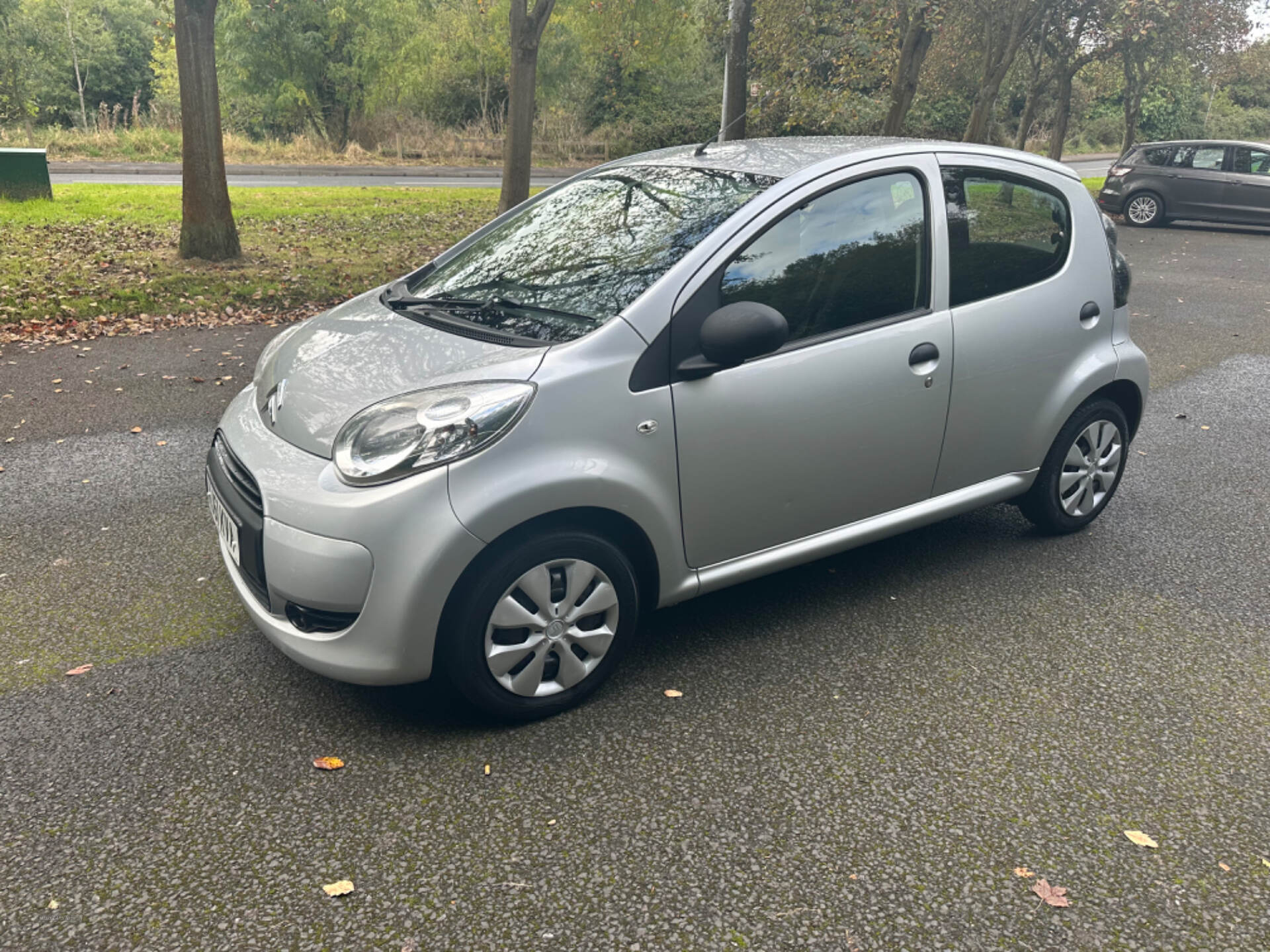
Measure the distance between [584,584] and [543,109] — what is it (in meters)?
35.8

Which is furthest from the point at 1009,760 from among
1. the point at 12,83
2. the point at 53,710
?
the point at 12,83

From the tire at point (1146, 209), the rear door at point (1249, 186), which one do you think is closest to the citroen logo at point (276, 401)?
the tire at point (1146, 209)

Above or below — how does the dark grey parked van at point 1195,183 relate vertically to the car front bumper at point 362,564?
above

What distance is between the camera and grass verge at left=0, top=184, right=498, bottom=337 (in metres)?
9.29

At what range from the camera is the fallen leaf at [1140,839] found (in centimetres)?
269

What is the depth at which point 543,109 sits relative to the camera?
3603cm

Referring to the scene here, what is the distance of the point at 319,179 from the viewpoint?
23.9 metres

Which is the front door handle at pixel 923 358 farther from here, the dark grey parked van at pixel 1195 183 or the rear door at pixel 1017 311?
the dark grey parked van at pixel 1195 183

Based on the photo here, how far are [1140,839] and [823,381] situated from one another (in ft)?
5.58

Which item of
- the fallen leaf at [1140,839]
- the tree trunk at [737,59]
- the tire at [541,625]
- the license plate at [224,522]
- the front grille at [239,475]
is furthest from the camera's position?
the tree trunk at [737,59]

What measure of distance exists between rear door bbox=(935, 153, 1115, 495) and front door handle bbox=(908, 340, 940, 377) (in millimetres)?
132

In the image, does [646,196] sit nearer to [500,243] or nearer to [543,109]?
A: [500,243]

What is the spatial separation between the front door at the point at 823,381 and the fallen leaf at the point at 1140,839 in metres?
1.43

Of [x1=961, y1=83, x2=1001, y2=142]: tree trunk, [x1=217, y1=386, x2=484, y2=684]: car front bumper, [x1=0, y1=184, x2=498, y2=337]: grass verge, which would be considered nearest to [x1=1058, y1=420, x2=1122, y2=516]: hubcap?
[x1=217, y1=386, x2=484, y2=684]: car front bumper
